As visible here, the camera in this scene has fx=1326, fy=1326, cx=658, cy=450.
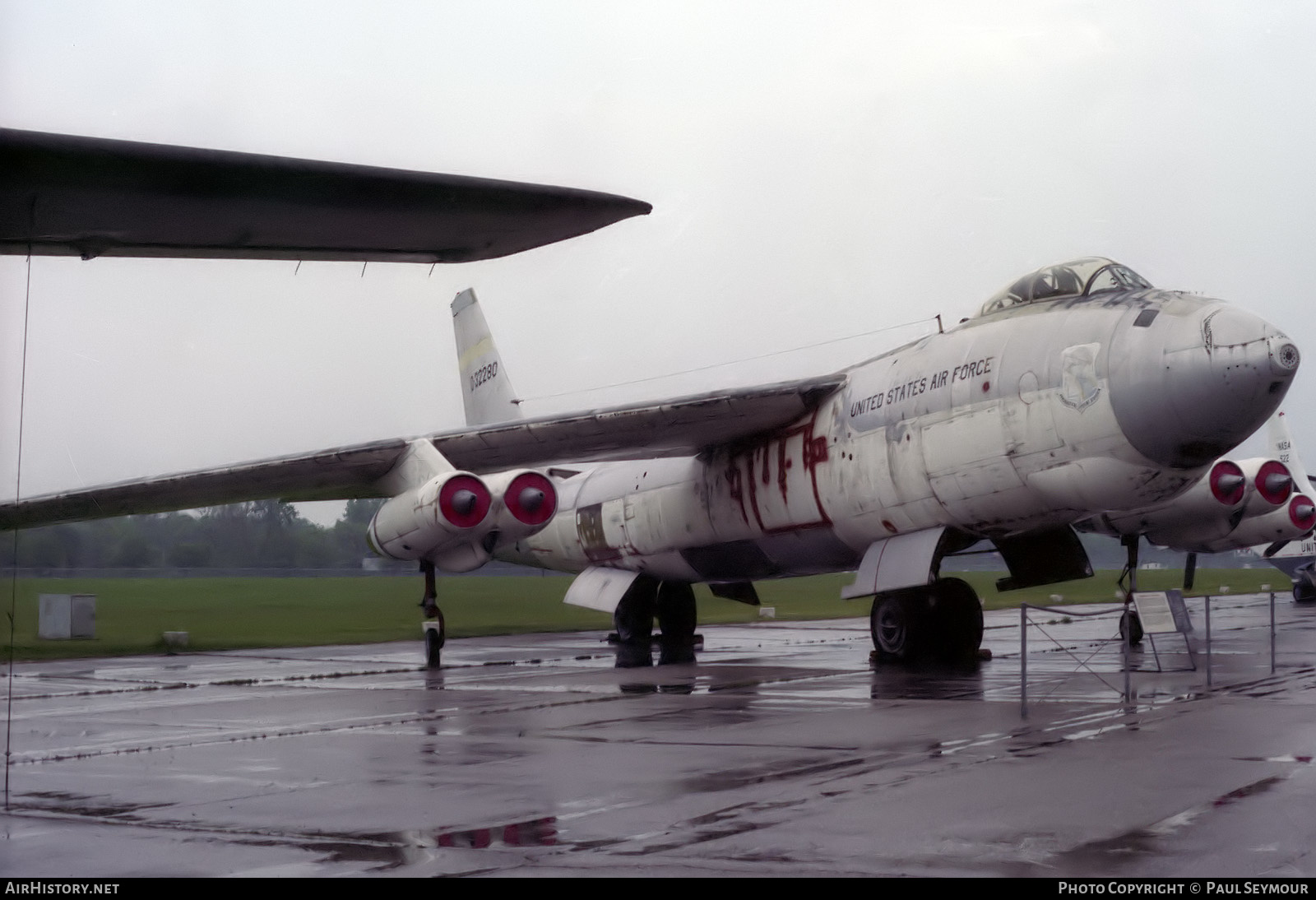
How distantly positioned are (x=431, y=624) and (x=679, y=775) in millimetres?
9607

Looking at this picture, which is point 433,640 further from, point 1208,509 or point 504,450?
point 1208,509

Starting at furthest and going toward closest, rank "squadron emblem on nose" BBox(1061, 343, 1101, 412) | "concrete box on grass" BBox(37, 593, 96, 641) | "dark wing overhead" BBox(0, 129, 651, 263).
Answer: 1. "concrete box on grass" BBox(37, 593, 96, 641)
2. "squadron emblem on nose" BBox(1061, 343, 1101, 412)
3. "dark wing overhead" BBox(0, 129, 651, 263)

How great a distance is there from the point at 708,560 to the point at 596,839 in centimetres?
1153

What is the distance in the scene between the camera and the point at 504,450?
1638cm

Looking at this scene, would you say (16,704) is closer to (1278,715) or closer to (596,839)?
(596,839)

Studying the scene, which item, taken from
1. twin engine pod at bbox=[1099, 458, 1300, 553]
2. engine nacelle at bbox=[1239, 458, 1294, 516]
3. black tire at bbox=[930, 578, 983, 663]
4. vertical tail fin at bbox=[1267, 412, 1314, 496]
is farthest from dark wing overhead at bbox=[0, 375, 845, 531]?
vertical tail fin at bbox=[1267, 412, 1314, 496]

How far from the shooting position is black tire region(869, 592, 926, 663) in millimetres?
14281

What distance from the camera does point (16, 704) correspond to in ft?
39.4

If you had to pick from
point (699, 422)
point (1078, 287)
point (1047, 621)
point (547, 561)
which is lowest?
point (1047, 621)

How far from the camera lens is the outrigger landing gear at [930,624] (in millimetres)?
14305

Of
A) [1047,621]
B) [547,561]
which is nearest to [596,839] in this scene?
[547,561]

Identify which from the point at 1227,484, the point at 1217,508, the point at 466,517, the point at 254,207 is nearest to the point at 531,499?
the point at 466,517

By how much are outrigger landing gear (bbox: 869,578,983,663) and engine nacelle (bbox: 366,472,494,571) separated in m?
4.51

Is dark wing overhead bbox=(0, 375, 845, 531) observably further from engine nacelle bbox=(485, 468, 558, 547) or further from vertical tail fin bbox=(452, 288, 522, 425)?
vertical tail fin bbox=(452, 288, 522, 425)
